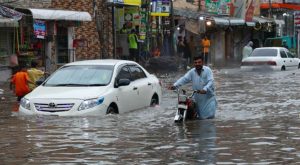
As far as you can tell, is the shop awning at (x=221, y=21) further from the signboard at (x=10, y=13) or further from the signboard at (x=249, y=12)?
the signboard at (x=10, y=13)

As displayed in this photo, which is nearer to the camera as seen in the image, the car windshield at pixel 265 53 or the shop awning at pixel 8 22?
the shop awning at pixel 8 22

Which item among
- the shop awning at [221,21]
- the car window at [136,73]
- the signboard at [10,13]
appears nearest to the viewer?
the car window at [136,73]

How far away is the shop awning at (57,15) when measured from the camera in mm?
26438

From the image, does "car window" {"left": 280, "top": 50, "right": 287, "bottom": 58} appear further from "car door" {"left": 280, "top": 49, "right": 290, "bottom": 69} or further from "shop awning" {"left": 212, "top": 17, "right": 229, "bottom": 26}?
"shop awning" {"left": 212, "top": 17, "right": 229, "bottom": 26}

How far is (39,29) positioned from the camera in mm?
27047

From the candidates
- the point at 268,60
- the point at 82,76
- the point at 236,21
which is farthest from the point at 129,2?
the point at 82,76

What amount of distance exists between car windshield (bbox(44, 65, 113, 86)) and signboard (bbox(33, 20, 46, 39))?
12.1 metres

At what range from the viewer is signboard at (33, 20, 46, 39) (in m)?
26.9

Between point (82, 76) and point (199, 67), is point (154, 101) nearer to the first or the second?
point (82, 76)

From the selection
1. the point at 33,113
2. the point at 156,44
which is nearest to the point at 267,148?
the point at 33,113

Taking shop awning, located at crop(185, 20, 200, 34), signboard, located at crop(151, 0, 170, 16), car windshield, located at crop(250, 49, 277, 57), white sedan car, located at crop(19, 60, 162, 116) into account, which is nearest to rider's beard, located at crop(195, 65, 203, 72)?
white sedan car, located at crop(19, 60, 162, 116)

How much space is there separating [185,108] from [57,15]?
623 inches

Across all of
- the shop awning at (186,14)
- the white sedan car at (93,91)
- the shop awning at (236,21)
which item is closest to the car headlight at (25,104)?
the white sedan car at (93,91)

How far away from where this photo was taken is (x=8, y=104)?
1856 centimetres
